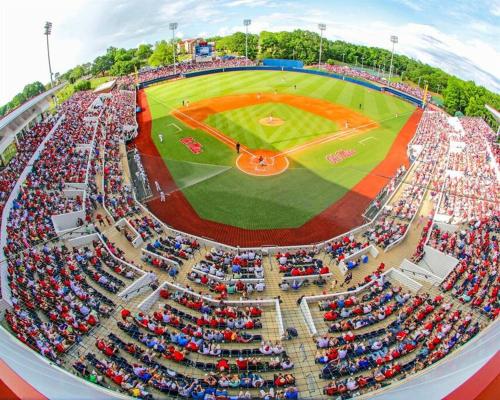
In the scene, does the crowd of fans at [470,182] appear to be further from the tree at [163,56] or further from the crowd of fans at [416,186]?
the tree at [163,56]

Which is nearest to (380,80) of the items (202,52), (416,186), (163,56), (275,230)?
(202,52)

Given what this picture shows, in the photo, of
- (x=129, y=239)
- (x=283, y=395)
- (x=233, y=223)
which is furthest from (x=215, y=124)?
(x=283, y=395)

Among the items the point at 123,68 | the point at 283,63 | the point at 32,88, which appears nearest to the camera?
the point at 283,63

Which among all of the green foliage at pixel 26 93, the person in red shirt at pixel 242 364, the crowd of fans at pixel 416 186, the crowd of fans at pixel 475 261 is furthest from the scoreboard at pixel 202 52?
the person in red shirt at pixel 242 364

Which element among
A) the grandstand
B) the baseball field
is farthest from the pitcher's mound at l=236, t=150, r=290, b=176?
the grandstand

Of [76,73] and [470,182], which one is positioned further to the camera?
[76,73]

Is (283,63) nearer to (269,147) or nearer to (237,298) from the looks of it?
(269,147)

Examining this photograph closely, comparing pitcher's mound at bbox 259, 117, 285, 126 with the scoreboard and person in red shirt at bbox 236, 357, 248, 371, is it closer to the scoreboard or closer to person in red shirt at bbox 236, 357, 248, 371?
person in red shirt at bbox 236, 357, 248, 371

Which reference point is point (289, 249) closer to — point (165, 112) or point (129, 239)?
point (129, 239)
